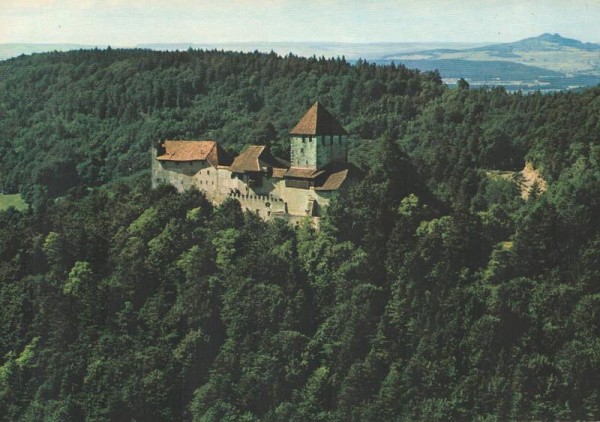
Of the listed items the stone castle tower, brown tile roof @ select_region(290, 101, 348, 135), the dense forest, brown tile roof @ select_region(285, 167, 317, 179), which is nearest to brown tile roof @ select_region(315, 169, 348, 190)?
brown tile roof @ select_region(285, 167, 317, 179)

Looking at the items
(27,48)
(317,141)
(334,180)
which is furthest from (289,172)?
(27,48)

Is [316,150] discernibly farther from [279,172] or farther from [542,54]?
[542,54]

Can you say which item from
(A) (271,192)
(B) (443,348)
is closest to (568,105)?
(A) (271,192)

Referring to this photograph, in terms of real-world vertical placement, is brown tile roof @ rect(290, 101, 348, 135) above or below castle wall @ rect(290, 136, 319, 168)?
above

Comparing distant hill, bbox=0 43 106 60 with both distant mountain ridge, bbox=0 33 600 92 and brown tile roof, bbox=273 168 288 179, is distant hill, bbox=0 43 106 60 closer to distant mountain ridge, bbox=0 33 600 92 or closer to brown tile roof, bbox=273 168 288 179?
distant mountain ridge, bbox=0 33 600 92

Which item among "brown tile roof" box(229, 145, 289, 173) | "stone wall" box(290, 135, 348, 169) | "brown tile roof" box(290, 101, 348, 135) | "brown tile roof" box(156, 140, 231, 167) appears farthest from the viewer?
"brown tile roof" box(156, 140, 231, 167)

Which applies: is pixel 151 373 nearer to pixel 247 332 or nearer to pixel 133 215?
pixel 247 332
